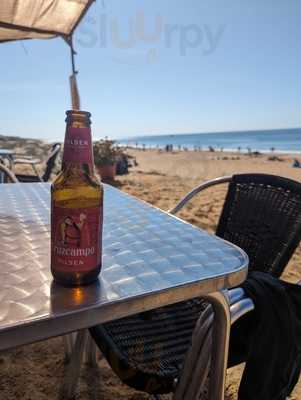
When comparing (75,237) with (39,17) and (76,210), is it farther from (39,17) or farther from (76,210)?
(39,17)

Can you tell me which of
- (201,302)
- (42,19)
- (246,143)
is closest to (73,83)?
(42,19)

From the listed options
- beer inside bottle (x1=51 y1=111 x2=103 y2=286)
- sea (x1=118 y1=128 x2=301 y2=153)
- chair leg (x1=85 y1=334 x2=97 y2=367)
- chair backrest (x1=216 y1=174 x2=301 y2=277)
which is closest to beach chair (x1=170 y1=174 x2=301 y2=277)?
chair backrest (x1=216 y1=174 x2=301 y2=277)

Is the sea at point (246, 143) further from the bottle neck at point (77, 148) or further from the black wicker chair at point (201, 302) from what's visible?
the bottle neck at point (77, 148)

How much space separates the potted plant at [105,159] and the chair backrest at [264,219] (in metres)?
5.12

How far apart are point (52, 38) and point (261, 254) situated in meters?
3.76

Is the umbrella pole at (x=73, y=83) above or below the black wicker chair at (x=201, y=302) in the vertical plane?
above

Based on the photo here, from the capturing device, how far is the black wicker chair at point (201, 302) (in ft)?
2.83

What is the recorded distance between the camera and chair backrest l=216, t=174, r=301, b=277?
3.87 feet

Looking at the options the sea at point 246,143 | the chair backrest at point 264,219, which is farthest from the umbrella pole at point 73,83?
the sea at point 246,143

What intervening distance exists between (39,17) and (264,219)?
323 centimetres

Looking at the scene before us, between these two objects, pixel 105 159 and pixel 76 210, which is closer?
pixel 76 210

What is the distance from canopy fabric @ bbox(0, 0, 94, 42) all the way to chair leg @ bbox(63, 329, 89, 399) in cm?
299

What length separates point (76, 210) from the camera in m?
0.54

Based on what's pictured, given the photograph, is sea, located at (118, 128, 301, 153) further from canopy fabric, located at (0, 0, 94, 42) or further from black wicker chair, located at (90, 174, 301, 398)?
black wicker chair, located at (90, 174, 301, 398)
